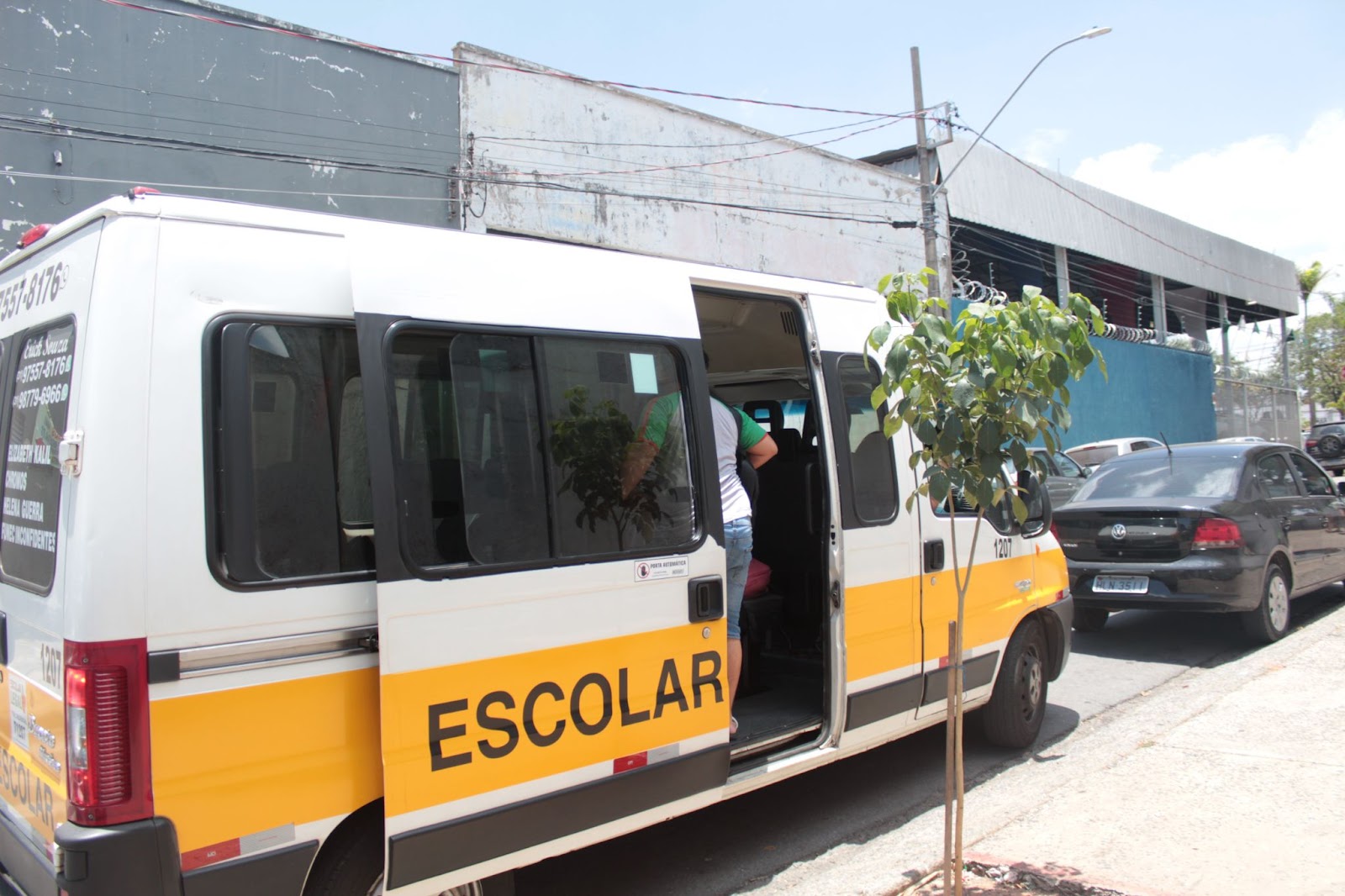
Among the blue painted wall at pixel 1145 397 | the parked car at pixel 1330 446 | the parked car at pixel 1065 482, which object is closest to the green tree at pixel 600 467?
the parked car at pixel 1065 482

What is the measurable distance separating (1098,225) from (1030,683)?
85.6 ft

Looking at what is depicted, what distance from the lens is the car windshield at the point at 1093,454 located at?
18830 millimetres

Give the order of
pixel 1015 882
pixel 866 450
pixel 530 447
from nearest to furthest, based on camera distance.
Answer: pixel 530 447 → pixel 1015 882 → pixel 866 450

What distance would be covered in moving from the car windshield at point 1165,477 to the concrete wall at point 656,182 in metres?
9.04

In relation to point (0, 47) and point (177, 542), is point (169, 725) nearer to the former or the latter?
point (177, 542)

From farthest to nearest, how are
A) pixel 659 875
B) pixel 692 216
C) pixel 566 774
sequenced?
1. pixel 692 216
2. pixel 659 875
3. pixel 566 774

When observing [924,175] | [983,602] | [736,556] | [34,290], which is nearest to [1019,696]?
[983,602]

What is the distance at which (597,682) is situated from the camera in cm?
350

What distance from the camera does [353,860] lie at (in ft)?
9.74

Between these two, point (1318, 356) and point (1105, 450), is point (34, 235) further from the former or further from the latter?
point (1318, 356)

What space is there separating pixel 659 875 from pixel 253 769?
6.99ft

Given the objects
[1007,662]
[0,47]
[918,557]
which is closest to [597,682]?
[918,557]

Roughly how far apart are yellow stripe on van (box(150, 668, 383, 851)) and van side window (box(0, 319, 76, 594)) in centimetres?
60

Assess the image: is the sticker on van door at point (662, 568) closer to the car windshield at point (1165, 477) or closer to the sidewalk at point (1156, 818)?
the sidewalk at point (1156, 818)
